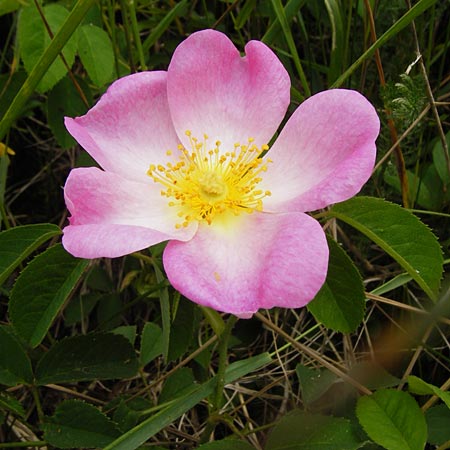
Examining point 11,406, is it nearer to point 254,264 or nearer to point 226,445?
point 226,445

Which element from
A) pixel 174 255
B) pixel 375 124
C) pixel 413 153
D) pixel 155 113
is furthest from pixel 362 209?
pixel 413 153

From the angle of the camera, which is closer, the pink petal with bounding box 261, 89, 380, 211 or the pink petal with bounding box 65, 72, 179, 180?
the pink petal with bounding box 261, 89, 380, 211

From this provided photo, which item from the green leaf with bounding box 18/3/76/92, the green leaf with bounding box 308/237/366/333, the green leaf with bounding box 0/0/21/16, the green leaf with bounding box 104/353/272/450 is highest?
the green leaf with bounding box 0/0/21/16

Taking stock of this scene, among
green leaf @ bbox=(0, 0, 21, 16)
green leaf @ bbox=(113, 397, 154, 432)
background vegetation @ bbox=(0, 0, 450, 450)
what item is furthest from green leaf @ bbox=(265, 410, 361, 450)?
green leaf @ bbox=(0, 0, 21, 16)

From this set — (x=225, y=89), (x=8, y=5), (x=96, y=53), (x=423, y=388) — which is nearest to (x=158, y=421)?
(x=423, y=388)

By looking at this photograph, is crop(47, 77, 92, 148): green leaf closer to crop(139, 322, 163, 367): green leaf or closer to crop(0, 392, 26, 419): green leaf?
crop(139, 322, 163, 367): green leaf

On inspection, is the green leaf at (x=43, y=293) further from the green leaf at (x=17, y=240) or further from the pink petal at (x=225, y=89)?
the pink petal at (x=225, y=89)

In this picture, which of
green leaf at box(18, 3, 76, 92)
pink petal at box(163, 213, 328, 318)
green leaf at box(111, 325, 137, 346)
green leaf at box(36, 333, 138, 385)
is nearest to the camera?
pink petal at box(163, 213, 328, 318)
